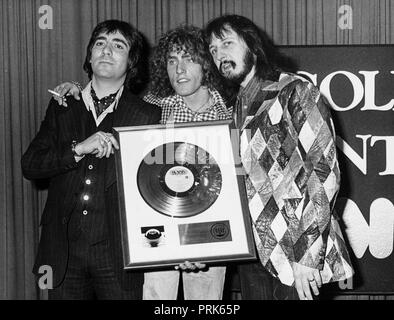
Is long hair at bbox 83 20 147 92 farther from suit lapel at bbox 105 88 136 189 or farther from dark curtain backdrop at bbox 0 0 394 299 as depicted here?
dark curtain backdrop at bbox 0 0 394 299

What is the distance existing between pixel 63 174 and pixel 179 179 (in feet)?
1.33

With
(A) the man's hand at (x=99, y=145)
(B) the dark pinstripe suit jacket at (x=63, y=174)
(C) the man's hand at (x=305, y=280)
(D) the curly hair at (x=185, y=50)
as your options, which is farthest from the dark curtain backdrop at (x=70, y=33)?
(C) the man's hand at (x=305, y=280)

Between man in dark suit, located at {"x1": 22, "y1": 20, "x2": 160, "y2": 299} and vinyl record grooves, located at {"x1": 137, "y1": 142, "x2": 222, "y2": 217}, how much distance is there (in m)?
0.13

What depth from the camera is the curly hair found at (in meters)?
2.26

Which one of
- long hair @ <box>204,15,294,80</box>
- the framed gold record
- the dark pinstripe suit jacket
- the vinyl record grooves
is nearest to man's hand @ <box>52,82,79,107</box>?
the dark pinstripe suit jacket

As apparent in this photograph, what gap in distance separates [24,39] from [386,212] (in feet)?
5.78

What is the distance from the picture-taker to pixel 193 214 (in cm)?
198

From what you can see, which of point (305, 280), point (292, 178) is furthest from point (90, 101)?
point (305, 280)

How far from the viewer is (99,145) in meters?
1.98

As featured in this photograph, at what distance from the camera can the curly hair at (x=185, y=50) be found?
226 centimetres

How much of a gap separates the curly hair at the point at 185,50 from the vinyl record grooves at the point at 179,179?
1.26 ft

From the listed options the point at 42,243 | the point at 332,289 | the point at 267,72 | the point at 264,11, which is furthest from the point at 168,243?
the point at 264,11

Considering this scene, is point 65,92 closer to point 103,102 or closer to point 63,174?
point 103,102

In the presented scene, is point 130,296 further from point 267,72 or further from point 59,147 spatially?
point 267,72
